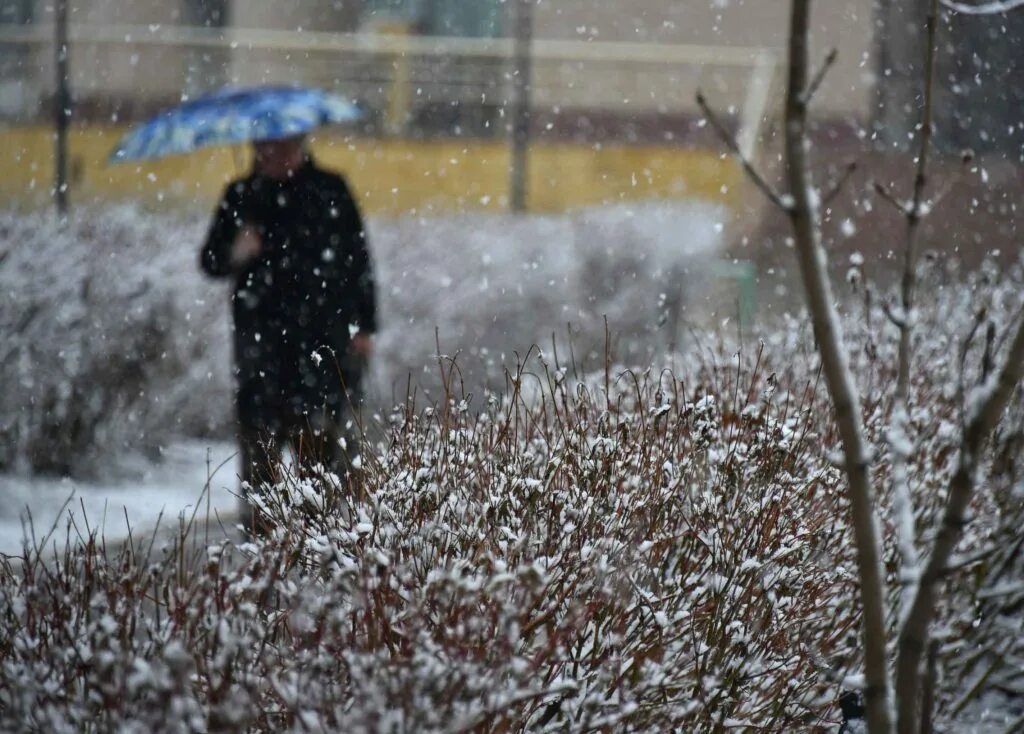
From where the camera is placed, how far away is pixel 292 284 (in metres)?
5.02

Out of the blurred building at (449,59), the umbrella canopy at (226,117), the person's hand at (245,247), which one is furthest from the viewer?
the blurred building at (449,59)

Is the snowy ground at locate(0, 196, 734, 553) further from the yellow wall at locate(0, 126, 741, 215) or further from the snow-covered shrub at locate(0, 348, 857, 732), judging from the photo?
the yellow wall at locate(0, 126, 741, 215)

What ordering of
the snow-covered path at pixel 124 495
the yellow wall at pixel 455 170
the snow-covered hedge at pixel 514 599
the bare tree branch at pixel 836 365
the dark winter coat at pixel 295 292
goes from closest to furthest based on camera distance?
the bare tree branch at pixel 836 365, the snow-covered hedge at pixel 514 599, the dark winter coat at pixel 295 292, the snow-covered path at pixel 124 495, the yellow wall at pixel 455 170

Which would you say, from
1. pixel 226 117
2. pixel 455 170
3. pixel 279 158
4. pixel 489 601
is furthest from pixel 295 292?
pixel 455 170

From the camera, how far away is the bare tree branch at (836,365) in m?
1.78

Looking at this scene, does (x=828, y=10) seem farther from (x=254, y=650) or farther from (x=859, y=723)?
(x=254, y=650)

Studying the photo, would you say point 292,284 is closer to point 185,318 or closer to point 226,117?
point 226,117

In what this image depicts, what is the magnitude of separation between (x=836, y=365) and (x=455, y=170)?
12273mm

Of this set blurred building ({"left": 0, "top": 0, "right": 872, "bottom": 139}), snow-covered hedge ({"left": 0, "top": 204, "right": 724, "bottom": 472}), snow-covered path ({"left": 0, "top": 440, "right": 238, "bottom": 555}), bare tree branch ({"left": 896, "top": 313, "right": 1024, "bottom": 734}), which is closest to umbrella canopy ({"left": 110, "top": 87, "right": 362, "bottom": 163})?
snow-covered hedge ({"left": 0, "top": 204, "right": 724, "bottom": 472})

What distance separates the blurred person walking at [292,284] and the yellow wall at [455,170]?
7748 mm

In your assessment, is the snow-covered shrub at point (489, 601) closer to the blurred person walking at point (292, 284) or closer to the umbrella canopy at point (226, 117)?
the blurred person walking at point (292, 284)

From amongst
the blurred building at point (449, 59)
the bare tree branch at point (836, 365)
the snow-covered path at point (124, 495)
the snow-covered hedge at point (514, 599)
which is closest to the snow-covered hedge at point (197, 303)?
the snow-covered path at point (124, 495)

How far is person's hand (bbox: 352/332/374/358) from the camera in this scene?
4.99 meters

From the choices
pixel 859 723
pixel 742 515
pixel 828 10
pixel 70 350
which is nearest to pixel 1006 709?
pixel 859 723
